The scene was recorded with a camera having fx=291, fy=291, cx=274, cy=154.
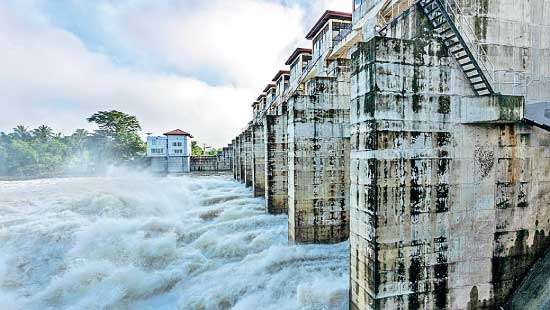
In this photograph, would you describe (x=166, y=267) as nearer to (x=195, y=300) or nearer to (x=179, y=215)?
(x=195, y=300)

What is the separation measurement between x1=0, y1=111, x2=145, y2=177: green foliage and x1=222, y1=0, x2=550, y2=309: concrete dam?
211 feet

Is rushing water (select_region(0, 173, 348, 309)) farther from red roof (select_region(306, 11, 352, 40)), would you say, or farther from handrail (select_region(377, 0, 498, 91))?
red roof (select_region(306, 11, 352, 40))

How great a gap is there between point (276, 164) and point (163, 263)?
785 centimetres

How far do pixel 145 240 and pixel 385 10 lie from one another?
49.9ft

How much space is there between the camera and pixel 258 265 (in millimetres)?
10250

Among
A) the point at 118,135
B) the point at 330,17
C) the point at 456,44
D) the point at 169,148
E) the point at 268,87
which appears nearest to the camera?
the point at 456,44

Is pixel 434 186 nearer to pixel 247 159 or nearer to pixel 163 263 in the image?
pixel 163 263

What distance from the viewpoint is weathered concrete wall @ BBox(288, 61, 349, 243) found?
11391 mm

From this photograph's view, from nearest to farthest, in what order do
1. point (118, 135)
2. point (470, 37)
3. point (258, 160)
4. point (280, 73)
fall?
point (470, 37) < point (258, 160) < point (280, 73) < point (118, 135)

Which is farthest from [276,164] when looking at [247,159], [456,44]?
[247,159]

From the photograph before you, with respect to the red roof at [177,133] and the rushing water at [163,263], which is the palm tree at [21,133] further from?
the rushing water at [163,263]

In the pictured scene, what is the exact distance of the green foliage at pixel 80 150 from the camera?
62.2 meters

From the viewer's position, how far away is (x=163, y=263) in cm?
1095

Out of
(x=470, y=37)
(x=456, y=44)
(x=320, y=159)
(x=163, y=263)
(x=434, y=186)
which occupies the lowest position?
(x=163, y=263)
